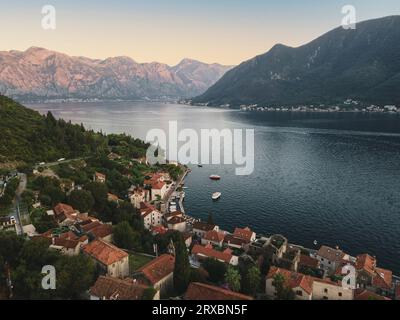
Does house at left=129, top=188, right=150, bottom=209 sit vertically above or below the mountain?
below

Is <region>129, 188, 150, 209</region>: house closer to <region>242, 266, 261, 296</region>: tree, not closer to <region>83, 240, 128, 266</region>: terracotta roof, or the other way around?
<region>83, 240, 128, 266</region>: terracotta roof

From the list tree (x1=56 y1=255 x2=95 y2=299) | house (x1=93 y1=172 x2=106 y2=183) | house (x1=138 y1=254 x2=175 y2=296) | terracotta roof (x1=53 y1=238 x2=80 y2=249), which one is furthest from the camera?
house (x1=93 y1=172 x2=106 y2=183)

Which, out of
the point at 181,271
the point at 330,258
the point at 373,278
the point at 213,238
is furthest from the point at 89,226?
the point at 373,278

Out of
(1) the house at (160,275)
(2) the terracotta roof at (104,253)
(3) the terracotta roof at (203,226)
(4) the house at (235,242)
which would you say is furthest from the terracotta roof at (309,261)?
(2) the terracotta roof at (104,253)

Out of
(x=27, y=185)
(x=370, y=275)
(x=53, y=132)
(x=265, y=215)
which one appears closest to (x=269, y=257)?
Answer: (x=370, y=275)

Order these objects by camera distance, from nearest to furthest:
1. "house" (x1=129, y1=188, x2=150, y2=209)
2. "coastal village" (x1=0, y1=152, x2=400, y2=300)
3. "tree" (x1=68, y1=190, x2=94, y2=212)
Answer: "coastal village" (x1=0, y1=152, x2=400, y2=300)
"tree" (x1=68, y1=190, x2=94, y2=212)
"house" (x1=129, y1=188, x2=150, y2=209)

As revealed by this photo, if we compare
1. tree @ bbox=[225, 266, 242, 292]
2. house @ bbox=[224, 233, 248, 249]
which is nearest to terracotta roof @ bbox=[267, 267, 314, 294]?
tree @ bbox=[225, 266, 242, 292]
